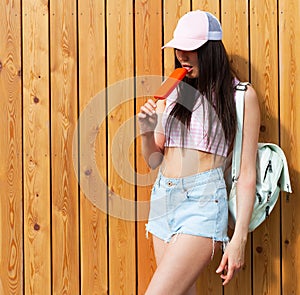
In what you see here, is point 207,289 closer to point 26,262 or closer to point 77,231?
point 77,231

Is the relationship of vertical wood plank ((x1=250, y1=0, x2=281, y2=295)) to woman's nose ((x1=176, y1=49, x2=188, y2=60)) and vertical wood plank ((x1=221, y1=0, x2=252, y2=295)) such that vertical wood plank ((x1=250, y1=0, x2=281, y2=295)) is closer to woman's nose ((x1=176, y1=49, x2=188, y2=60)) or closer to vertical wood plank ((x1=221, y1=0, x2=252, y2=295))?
vertical wood plank ((x1=221, y1=0, x2=252, y2=295))

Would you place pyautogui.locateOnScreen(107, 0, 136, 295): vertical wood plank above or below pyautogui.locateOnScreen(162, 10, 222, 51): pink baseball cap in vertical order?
below

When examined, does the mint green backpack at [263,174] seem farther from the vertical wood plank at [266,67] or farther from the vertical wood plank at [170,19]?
the vertical wood plank at [170,19]

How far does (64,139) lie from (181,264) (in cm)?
103

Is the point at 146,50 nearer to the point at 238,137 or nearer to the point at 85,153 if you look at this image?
the point at 85,153

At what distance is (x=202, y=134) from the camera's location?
3.00m

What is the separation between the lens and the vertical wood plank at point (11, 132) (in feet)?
11.5

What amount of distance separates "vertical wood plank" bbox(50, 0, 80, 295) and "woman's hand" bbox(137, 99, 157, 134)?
673 millimetres

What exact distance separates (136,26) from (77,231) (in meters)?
1.09

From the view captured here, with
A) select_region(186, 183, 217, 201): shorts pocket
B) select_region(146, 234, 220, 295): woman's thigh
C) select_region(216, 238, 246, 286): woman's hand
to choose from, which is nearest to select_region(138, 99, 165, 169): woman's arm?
select_region(186, 183, 217, 201): shorts pocket

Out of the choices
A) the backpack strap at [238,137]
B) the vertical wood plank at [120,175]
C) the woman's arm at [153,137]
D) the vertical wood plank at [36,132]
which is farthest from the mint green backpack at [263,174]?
the vertical wood plank at [36,132]

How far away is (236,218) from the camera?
299cm

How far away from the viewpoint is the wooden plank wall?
3441 mm

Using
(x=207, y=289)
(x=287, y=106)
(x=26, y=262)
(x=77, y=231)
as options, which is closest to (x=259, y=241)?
(x=207, y=289)
